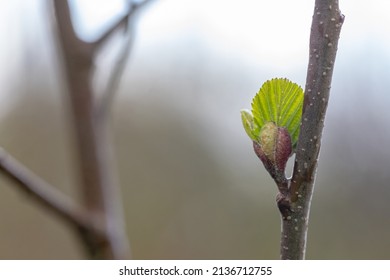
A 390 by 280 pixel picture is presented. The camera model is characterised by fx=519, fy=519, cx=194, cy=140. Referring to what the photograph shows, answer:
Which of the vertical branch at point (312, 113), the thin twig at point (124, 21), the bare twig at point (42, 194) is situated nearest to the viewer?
the vertical branch at point (312, 113)

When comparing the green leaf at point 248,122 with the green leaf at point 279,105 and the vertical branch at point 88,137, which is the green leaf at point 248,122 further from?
the vertical branch at point 88,137

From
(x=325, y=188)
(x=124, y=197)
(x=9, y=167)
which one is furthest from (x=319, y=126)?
(x=124, y=197)

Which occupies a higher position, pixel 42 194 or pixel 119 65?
pixel 119 65

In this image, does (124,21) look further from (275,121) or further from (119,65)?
(275,121)

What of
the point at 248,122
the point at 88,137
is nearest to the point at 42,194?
the point at 88,137

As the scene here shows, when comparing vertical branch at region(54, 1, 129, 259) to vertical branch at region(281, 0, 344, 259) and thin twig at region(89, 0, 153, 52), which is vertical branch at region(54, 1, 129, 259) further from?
vertical branch at region(281, 0, 344, 259)

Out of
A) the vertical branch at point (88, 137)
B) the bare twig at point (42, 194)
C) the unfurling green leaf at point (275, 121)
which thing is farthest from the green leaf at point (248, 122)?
the vertical branch at point (88, 137)
